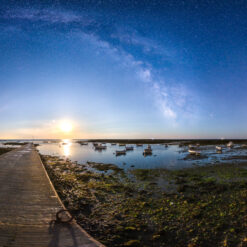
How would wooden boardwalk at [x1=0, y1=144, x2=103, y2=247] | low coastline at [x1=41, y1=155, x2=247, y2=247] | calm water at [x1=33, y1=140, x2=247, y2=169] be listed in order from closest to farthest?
1. wooden boardwalk at [x1=0, y1=144, x2=103, y2=247]
2. low coastline at [x1=41, y1=155, x2=247, y2=247]
3. calm water at [x1=33, y1=140, x2=247, y2=169]

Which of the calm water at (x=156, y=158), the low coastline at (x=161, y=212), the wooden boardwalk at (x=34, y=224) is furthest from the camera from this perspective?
the calm water at (x=156, y=158)

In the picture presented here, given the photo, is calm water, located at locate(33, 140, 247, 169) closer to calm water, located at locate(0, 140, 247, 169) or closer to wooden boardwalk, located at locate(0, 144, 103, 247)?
calm water, located at locate(0, 140, 247, 169)

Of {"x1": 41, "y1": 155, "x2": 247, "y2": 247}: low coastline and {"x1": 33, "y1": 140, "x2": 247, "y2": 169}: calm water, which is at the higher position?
{"x1": 41, "y1": 155, "x2": 247, "y2": 247}: low coastline

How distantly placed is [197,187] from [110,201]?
777 centimetres

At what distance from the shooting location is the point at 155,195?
11.3 m

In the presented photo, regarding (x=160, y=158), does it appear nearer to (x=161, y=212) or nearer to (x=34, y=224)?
(x=161, y=212)

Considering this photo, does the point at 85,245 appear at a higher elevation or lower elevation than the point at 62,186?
higher

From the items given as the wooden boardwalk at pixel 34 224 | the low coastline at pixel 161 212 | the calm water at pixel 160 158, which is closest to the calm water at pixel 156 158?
the calm water at pixel 160 158

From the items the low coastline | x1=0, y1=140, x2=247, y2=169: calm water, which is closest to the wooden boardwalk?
the low coastline

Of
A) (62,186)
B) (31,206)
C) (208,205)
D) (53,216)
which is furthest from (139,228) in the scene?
Result: (62,186)

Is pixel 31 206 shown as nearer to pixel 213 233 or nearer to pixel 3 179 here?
pixel 3 179

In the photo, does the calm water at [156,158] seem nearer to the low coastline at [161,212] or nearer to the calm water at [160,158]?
the calm water at [160,158]

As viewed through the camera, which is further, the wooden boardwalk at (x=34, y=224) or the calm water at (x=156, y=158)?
the calm water at (x=156, y=158)

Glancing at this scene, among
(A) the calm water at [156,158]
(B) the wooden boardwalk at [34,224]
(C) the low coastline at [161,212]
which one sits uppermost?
(B) the wooden boardwalk at [34,224]
